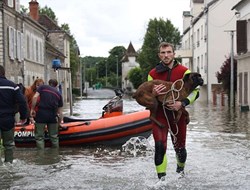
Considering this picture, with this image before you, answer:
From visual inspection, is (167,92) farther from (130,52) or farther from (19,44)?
(130,52)

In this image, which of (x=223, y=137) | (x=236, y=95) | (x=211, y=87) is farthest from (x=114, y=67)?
(x=223, y=137)

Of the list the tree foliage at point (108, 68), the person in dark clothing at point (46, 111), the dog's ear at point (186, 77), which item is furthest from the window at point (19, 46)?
the tree foliage at point (108, 68)

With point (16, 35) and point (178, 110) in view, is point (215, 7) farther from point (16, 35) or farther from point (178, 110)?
point (178, 110)

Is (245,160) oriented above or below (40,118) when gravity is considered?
below

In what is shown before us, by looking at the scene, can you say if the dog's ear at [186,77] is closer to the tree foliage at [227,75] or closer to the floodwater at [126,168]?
the floodwater at [126,168]

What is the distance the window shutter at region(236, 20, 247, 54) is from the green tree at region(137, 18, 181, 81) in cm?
3888

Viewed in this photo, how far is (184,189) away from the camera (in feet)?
21.1

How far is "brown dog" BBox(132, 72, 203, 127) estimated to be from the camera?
6770mm

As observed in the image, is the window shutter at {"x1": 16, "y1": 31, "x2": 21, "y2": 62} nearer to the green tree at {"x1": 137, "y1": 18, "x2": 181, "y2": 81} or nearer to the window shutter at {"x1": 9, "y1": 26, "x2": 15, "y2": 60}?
the window shutter at {"x1": 9, "y1": 26, "x2": 15, "y2": 60}

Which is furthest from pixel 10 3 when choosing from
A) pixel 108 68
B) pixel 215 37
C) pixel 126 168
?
pixel 108 68

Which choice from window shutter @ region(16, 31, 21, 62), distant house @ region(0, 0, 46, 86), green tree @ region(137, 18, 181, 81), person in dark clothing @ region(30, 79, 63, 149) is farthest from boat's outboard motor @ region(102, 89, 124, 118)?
green tree @ region(137, 18, 181, 81)

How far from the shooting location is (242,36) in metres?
30.6

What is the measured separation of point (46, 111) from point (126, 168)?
3014mm

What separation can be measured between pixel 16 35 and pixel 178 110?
75.5ft
